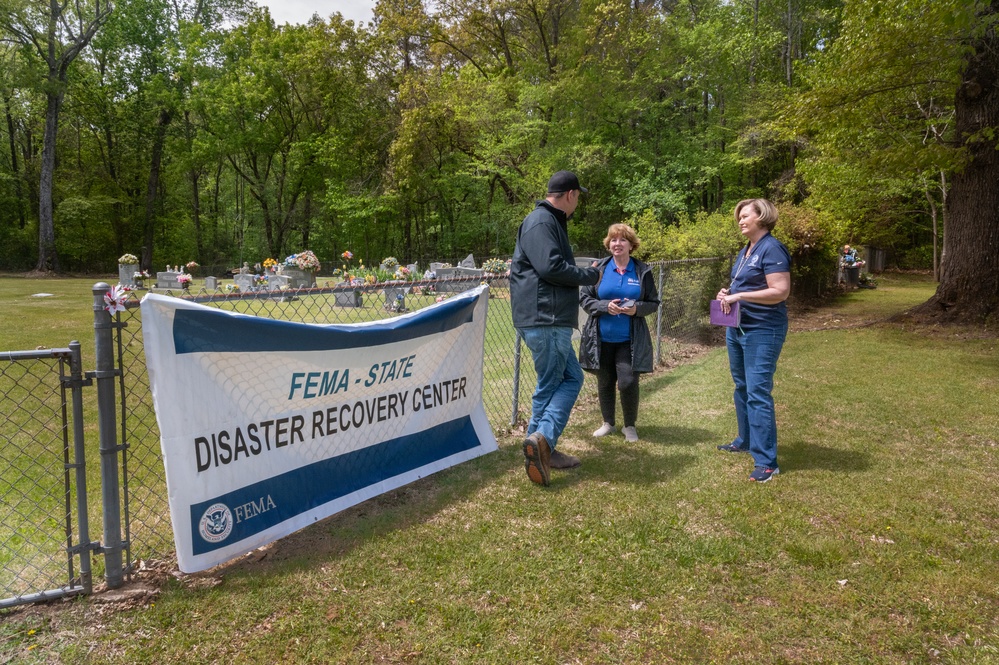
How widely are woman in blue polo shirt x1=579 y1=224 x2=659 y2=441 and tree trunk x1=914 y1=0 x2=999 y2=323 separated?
9.07m

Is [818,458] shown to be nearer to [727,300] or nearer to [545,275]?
[727,300]

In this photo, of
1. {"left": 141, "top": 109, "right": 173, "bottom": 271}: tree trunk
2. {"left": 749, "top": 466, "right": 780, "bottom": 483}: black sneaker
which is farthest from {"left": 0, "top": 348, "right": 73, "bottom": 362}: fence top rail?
{"left": 141, "top": 109, "right": 173, "bottom": 271}: tree trunk

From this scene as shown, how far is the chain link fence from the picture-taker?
315 centimetres

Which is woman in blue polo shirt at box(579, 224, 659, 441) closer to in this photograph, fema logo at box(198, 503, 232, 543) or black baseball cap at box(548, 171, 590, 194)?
black baseball cap at box(548, 171, 590, 194)

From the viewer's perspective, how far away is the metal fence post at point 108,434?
263cm

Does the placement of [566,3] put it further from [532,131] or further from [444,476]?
[444,476]

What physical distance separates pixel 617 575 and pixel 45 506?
369cm

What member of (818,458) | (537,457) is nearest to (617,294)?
(537,457)

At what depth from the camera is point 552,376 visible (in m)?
4.08

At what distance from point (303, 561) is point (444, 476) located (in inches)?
54.0

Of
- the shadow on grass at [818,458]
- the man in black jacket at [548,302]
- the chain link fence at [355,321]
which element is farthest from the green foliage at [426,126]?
the man in black jacket at [548,302]

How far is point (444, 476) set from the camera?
4.31 metres

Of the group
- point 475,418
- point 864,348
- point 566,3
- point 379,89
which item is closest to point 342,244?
point 379,89

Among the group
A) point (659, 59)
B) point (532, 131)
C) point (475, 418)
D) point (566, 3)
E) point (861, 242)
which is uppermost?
point (566, 3)
